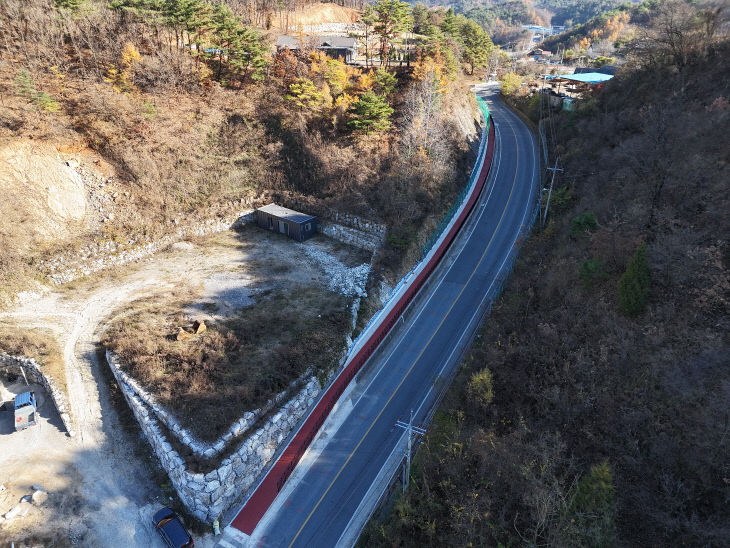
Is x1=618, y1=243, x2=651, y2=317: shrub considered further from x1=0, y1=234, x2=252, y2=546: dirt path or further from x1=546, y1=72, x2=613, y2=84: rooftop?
x1=546, y1=72, x2=613, y2=84: rooftop

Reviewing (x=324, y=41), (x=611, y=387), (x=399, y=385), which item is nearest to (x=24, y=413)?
(x=399, y=385)

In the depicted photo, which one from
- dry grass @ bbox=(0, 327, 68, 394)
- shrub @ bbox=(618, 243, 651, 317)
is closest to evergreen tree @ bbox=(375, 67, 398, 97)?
shrub @ bbox=(618, 243, 651, 317)

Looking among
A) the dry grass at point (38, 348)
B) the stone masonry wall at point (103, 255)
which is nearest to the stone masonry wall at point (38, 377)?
the dry grass at point (38, 348)

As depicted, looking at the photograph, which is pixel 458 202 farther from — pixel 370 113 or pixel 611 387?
pixel 611 387

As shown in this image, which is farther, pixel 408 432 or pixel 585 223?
pixel 585 223

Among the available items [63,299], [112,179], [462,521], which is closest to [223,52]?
[112,179]

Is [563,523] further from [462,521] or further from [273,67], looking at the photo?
[273,67]
